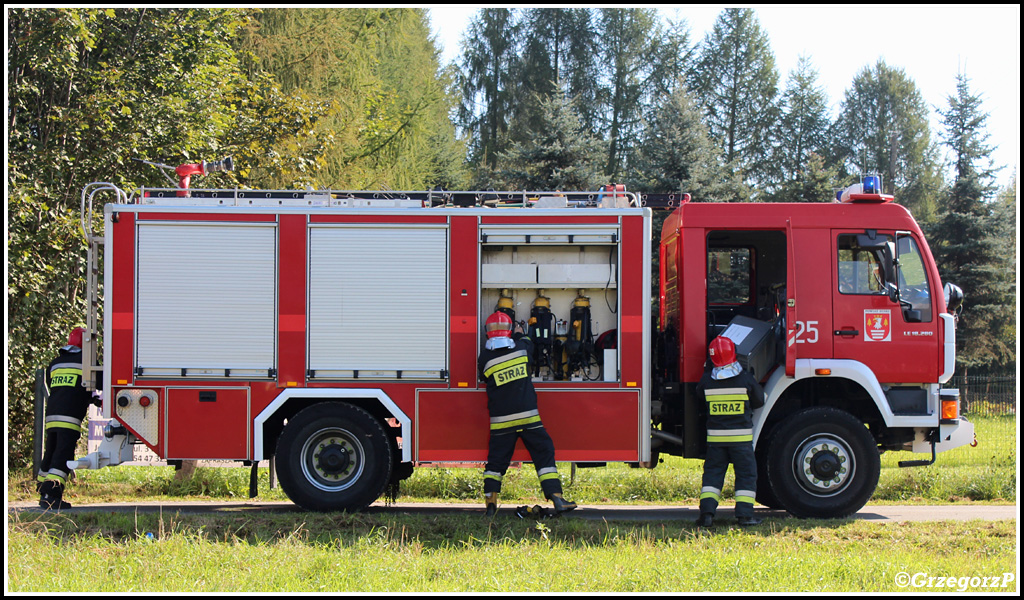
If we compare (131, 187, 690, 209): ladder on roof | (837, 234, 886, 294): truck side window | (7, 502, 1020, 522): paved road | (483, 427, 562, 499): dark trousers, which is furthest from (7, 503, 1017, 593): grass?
(131, 187, 690, 209): ladder on roof

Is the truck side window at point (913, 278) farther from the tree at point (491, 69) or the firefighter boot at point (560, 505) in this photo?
the tree at point (491, 69)

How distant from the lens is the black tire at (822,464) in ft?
24.7

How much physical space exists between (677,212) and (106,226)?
5.36m

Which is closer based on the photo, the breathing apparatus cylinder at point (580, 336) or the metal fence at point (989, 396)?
the breathing apparatus cylinder at point (580, 336)

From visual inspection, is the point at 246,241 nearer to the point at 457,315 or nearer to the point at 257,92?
the point at 457,315

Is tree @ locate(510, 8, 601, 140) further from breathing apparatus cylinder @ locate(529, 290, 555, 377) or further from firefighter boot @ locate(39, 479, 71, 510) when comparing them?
firefighter boot @ locate(39, 479, 71, 510)

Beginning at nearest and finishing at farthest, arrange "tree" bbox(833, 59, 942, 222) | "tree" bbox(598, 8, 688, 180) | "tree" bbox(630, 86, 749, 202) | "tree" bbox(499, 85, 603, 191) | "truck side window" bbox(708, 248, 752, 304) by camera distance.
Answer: "truck side window" bbox(708, 248, 752, 304) < "tree" bbox(499, 85, 603, 191) < "tree" bbox(630, 86, 749, 202) < "tree" bbox(598, 8, 688, 180) < "tree" bbox(833, 59, 942, 222)

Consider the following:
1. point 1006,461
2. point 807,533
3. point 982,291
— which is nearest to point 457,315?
point 807,533

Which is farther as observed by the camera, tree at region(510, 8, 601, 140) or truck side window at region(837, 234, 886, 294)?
tree at region(510, 8, 601, 140)

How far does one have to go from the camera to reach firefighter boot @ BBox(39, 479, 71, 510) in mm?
7980

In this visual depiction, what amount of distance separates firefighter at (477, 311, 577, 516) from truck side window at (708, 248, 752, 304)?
92.1 inches

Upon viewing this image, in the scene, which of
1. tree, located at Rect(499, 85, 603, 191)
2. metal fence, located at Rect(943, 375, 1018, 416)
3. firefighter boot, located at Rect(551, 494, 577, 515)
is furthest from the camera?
tree, located at Rect(499, 85, 603, 191)

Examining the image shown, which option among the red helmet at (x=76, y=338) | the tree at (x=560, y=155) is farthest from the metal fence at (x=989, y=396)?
the red helmet at (x=76, y=338)

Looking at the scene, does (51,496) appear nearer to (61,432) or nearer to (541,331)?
(61,432)
